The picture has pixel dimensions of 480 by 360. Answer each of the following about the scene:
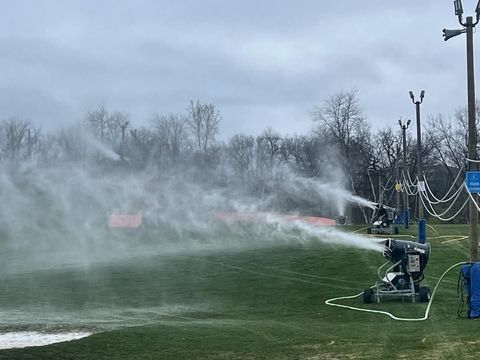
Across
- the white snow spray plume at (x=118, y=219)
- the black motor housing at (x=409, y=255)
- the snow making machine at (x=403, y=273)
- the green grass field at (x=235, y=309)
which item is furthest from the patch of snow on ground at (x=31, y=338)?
the black motor housing at (x=409, y=255)

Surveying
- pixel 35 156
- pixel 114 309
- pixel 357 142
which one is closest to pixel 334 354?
pixel 114 309

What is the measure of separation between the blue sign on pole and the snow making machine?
4246 mm

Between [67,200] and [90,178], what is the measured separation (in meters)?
1.43

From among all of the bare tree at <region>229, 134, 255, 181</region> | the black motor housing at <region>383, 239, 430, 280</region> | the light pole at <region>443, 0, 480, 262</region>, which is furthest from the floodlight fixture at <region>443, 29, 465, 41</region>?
the bare tree at <region>229, 134, 255, 181</region>

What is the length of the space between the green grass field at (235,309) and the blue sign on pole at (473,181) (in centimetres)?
333

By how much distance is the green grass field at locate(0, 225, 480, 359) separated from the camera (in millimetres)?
12047

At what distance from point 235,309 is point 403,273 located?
5511 millimetres

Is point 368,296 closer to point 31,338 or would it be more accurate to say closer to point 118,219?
point 31,338

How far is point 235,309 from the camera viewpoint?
1953 centimetres

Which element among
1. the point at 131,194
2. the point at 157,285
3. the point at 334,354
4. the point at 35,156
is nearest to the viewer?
the point at 334,354

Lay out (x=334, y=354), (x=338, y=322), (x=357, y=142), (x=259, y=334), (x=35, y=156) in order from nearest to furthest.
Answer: (x=334, y=354), (x=259, y=334), (x=338, y=322), (x=35, y=156), (x=357, y=142)

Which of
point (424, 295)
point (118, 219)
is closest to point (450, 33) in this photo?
point (424, 295)

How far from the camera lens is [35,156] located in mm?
22672

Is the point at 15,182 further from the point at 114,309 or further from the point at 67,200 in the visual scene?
the point at 114,309
